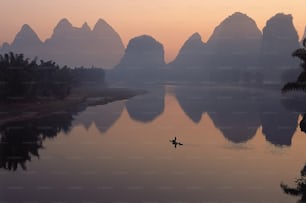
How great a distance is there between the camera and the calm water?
76.9 ft

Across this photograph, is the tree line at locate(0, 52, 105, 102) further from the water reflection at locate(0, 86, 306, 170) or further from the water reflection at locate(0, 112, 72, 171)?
the water reflection at locate(0, 112, 72, 171)

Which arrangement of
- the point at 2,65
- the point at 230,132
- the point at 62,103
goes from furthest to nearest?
the point at 62,103, the point at 2,65, the point at 230,132

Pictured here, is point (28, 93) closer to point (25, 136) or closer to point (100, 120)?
point (100, 120)

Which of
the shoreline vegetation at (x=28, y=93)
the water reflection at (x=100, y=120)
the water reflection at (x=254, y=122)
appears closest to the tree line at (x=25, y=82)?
the shoreline vegetation at (x=28, y=93)

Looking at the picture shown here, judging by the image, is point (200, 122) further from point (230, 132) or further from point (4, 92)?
point (4, 92)

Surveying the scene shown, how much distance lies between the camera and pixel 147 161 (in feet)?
102

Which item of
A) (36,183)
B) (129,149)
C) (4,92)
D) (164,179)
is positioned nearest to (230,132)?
(129,149)

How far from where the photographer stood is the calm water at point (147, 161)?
23438mm

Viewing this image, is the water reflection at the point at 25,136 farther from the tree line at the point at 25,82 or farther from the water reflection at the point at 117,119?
the tree line at the point at 25,82

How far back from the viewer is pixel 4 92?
5634 centimetres

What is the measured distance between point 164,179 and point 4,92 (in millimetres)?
36579

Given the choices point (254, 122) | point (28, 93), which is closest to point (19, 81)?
point (28, 93)

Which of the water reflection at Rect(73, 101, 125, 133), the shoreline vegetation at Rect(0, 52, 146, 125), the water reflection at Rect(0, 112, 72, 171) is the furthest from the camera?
the shoreline vegetation at Rect(0, 52, 146, 125)

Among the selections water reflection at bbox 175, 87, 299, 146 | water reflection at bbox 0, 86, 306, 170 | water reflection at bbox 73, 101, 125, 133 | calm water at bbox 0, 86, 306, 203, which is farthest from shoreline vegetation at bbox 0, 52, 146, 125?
water reflection at bbox 175, 87, 299, 146
